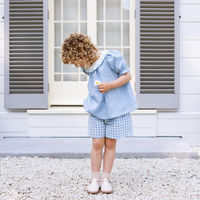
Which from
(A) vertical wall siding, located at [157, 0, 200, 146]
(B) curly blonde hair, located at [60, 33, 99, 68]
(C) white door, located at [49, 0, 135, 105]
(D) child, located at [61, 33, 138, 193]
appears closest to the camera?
(B) curly blonde hair, located at [60, 33, 99, 68]

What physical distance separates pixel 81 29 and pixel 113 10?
520mm

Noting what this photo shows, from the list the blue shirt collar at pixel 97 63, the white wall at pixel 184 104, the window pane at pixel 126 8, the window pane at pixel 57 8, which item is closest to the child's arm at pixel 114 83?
the blue shirt collar at pixel 97 63

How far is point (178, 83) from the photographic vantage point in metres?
3.25

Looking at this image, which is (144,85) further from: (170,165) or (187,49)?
(170,165)

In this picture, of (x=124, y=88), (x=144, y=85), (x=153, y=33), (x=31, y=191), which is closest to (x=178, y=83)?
(x=144, y=85)

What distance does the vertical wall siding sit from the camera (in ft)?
10.9

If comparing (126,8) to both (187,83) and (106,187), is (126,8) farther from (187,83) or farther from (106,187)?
(106,187)

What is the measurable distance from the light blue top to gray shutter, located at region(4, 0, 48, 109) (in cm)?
158

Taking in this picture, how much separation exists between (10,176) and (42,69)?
150cm

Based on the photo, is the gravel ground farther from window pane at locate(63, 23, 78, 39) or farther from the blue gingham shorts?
window pane at locate(63, 23, 78, 39)

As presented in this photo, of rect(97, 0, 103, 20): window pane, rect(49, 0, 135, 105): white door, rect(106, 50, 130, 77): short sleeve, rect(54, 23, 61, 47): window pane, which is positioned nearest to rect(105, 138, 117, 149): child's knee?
rect(106, 50, 130, 77): short sleeve

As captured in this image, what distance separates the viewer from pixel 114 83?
1.75 m

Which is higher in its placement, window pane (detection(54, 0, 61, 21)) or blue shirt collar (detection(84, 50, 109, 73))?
window pane (detection(54, 0, 61, 21))

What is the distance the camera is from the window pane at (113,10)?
3.55 m
